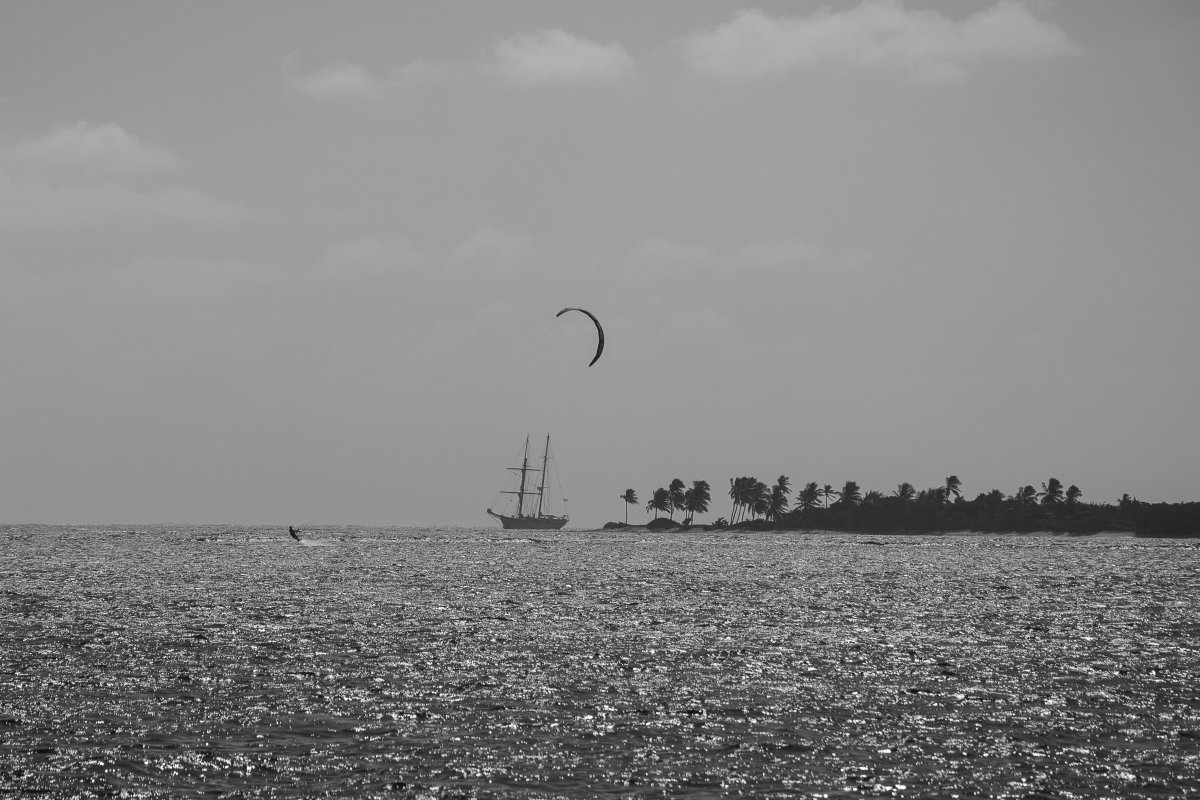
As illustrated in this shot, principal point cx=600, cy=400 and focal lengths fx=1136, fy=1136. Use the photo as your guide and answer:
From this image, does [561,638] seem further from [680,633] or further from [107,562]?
[107,562]

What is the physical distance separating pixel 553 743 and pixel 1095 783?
11.5m

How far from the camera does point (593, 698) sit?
32469 mm

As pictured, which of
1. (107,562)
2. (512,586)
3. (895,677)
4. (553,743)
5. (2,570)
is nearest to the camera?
(553,743)

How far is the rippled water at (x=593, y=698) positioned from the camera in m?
22.9

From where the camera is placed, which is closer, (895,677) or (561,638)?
(895,677)

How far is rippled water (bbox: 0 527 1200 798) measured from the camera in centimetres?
2292

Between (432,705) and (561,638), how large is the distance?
18197 millimetres

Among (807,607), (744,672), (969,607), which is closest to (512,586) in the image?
(807,607)

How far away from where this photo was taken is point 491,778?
22.7 metres

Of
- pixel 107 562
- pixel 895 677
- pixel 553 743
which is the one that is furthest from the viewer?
pixel 107 562

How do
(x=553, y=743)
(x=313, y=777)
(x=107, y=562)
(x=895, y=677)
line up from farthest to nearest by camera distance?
1. (x=107, y=562)
2. (x=895, y=677)
3. (x=553, y=743)
4. (x=313, y=777)

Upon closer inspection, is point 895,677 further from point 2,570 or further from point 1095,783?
point 2,570

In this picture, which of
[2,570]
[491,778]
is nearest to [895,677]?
[491,778]

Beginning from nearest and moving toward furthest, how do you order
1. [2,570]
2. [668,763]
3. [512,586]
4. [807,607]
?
[668,763] < [807,607] < [512,586] < [2,570]
